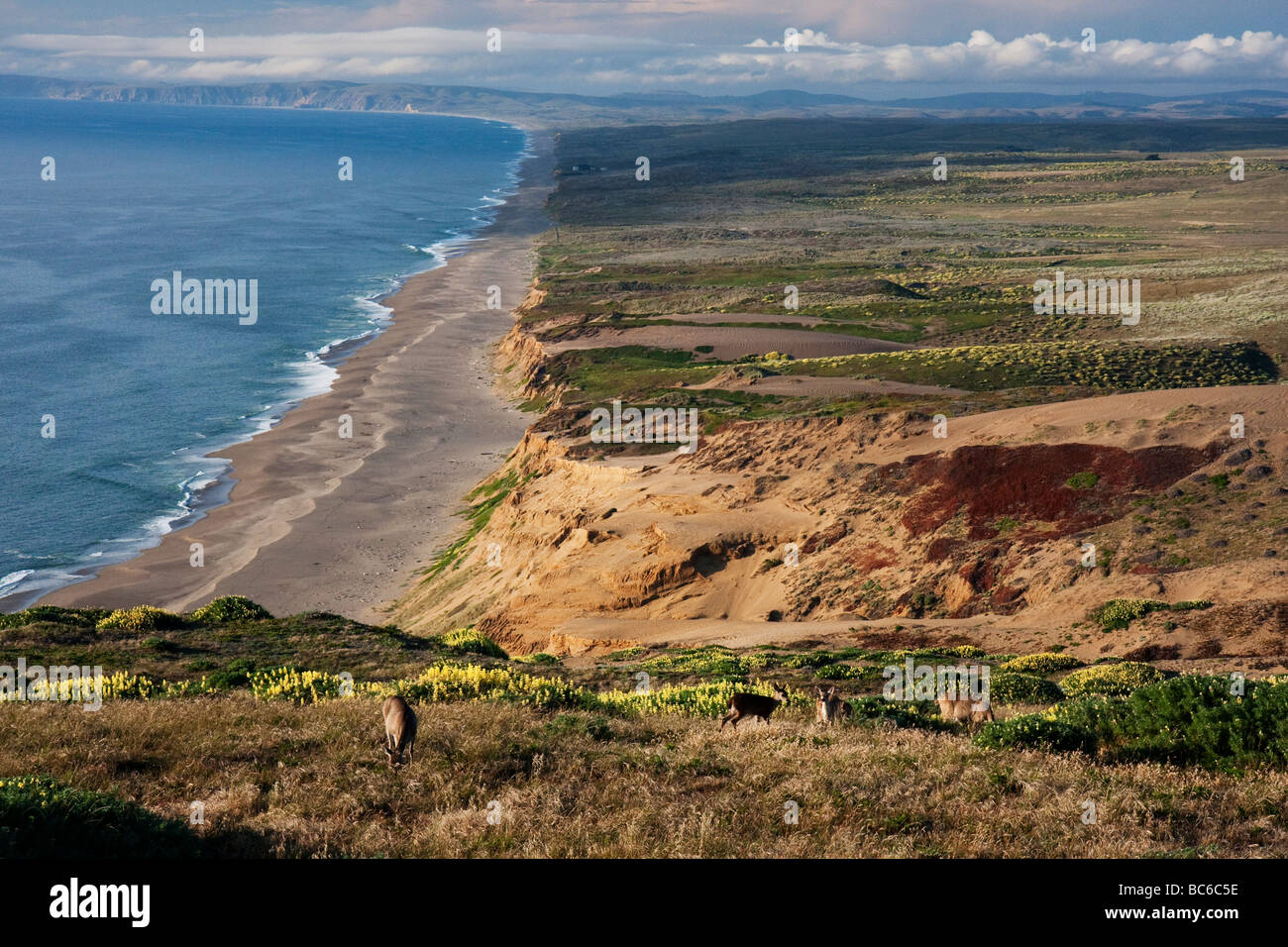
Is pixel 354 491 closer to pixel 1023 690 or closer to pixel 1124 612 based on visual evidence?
pixel 1124 612

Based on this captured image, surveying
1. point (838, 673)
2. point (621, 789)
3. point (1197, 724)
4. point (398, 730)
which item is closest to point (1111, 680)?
point (838, 673)

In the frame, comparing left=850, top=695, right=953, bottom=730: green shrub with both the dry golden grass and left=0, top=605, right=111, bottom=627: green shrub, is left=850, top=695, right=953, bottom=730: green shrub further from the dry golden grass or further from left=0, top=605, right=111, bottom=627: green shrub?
left=0, top=605, right=111, bottom=627: green shrub

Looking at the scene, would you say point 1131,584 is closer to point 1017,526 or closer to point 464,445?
point 1017,526

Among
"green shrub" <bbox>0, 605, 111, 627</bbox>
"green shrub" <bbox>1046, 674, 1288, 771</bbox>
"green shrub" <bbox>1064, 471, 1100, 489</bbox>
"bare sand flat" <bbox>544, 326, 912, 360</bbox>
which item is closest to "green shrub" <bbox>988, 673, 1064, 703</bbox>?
"green shrub" <bbox>1046, 674, 1288, 771</bbox>

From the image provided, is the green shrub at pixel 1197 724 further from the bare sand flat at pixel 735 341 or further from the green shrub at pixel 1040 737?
the bare sand flat at pixel 735 341

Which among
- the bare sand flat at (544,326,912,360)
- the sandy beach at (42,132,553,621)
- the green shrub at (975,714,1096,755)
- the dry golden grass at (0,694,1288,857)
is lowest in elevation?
the sandy beach at (42,132,553,621)
